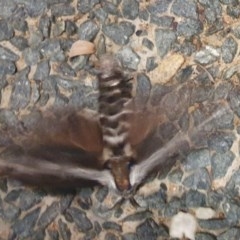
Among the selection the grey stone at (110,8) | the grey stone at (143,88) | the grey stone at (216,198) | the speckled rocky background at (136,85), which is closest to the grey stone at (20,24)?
the speckled rocky background at (136,85)

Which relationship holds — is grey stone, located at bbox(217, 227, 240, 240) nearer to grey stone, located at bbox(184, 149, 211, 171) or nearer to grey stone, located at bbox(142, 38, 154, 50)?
grey stone, located at bbox(184, 149, 211, 171)

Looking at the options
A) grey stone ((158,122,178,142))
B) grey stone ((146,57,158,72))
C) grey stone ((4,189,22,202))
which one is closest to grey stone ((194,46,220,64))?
grey stone ((146,57,158,72))

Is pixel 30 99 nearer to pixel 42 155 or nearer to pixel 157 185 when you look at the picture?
pixel 42 155

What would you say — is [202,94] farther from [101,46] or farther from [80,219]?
[80,219]

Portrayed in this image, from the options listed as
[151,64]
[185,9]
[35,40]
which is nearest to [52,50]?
[35,40]

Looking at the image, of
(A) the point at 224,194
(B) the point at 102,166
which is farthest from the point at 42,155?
(A) the point at 224,194

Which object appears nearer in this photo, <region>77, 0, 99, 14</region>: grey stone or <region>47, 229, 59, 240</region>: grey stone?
<region>47, 229, 59, 240</region>: grey stone
